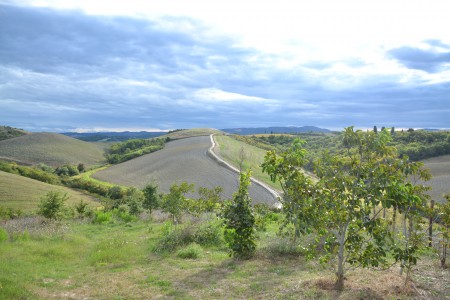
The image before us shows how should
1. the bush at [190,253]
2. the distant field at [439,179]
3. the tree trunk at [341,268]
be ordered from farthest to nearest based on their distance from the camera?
1. the distant field at [439,179]
2. the bush at [190,253]
3. the tree trunk at [341,268]

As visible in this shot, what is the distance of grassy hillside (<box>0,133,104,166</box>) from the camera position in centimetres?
10343

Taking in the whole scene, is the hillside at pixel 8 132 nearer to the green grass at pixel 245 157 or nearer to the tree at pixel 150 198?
the green grass at pixel 245 157

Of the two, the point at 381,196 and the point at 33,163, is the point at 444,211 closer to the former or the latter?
the point at 381,196

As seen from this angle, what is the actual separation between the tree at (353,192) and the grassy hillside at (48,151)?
103 meters

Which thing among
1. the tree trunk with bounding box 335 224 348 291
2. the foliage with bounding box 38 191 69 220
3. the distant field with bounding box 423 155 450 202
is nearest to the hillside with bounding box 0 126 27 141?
the foliage with bounding box 38 191 69 220

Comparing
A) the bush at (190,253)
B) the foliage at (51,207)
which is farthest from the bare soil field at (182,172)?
the bush at (190,253)

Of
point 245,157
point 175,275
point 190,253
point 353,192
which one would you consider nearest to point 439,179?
point 245,157

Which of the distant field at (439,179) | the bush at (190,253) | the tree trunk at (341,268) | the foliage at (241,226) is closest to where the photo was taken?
the tree trunk at (341,268)

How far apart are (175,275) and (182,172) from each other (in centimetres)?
4925

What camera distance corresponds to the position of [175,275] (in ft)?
35.7

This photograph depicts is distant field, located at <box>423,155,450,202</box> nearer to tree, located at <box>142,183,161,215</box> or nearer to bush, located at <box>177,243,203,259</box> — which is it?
tree, located at <box>142,183,161,215</box>

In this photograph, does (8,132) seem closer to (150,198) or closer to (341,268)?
(150,198)

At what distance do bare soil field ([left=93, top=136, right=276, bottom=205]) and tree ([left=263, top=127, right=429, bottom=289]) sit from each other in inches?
1311

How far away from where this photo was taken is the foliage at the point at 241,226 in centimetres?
1242
